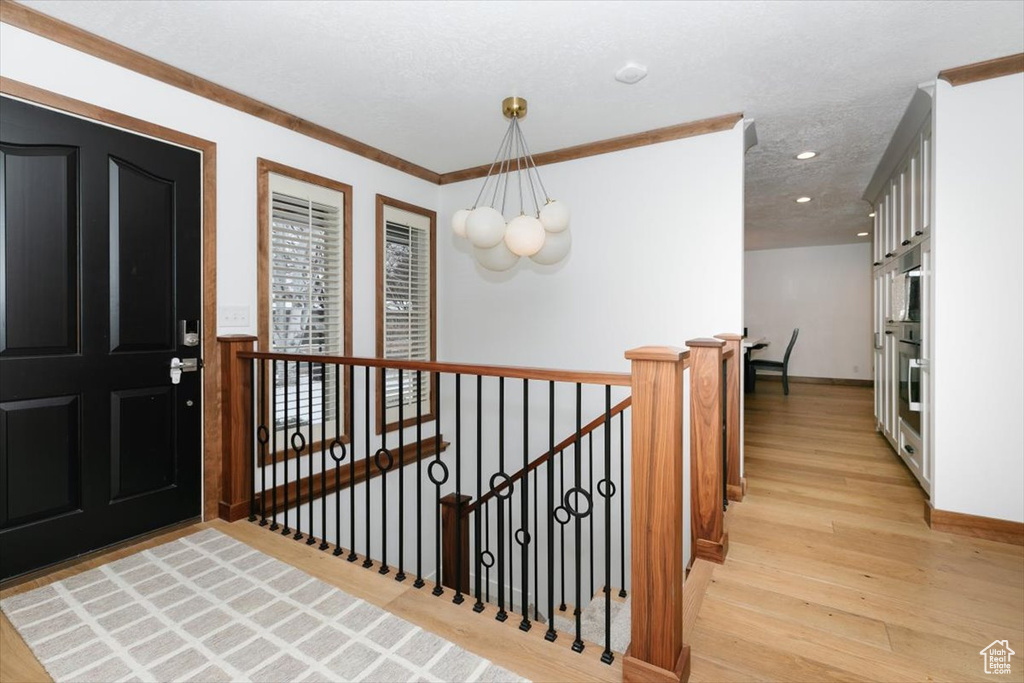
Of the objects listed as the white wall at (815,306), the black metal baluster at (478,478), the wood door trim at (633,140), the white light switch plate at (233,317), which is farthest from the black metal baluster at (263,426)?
the white wall at (815,306)

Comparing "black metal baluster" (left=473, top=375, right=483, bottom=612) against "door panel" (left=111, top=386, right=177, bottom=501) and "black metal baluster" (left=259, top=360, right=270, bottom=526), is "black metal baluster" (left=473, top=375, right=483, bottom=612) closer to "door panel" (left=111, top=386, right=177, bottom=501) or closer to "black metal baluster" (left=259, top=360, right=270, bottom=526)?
"black metal baluster" (left=259, top=360, right=270, bottom=526)

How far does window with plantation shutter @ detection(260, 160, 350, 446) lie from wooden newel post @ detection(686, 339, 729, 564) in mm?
2050

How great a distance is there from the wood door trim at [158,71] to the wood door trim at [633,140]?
1.31m

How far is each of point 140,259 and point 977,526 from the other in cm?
462

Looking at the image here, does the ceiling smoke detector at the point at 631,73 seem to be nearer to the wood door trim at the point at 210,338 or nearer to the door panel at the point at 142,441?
the wood door trim at the point at 210,338

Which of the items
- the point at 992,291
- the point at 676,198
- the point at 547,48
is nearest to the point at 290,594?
the point at 547,48

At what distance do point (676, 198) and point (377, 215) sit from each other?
7.54 feet

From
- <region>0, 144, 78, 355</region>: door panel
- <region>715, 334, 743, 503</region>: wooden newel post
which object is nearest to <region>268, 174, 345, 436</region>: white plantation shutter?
<region>0, 144, 78, 355</region>: door panel

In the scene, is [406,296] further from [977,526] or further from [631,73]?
[977,526]

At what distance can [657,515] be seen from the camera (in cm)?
146

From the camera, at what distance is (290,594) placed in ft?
6.56

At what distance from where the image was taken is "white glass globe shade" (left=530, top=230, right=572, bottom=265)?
2.39 metres

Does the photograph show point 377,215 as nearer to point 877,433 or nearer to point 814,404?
point 877,433

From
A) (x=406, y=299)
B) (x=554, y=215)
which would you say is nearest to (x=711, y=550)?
(x=554, y=215)
